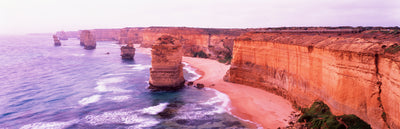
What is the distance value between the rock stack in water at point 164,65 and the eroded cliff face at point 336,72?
8.98 meters

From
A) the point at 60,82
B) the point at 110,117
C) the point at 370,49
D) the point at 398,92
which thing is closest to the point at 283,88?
the point at 370,49

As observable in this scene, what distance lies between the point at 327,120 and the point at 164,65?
1737 cm

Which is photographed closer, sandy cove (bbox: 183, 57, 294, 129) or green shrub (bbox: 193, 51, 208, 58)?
sandy cove (bbox: 183, 57, 294, 129)

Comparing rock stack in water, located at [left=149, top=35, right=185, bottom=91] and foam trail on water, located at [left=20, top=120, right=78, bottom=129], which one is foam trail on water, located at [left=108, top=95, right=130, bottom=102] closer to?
rock stack in water, located at [left=149, top=35, right=185, bottom=91]

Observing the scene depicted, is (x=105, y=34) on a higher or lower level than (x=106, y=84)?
higher

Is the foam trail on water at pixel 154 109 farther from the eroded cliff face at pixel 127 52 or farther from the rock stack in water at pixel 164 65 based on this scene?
the eroded cliff face at pixel 127 52

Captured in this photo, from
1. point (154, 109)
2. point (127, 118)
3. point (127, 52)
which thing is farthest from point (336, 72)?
point (127, 52)

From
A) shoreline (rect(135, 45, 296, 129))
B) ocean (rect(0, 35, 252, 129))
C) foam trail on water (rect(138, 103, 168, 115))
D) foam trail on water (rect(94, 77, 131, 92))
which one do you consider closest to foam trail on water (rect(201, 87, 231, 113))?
ocean (rect(0, 35, 252, 129))

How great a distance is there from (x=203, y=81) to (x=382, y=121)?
71.4 ft

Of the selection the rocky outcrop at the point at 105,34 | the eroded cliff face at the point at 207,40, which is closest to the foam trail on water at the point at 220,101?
the eroded cliff face at the point at 207,40

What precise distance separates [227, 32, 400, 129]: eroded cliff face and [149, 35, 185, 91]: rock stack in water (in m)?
8.98

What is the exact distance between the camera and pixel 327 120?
12.4 meters

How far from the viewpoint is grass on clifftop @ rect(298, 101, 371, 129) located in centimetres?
1159

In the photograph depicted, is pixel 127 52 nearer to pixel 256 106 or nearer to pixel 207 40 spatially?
pixel 207 40
